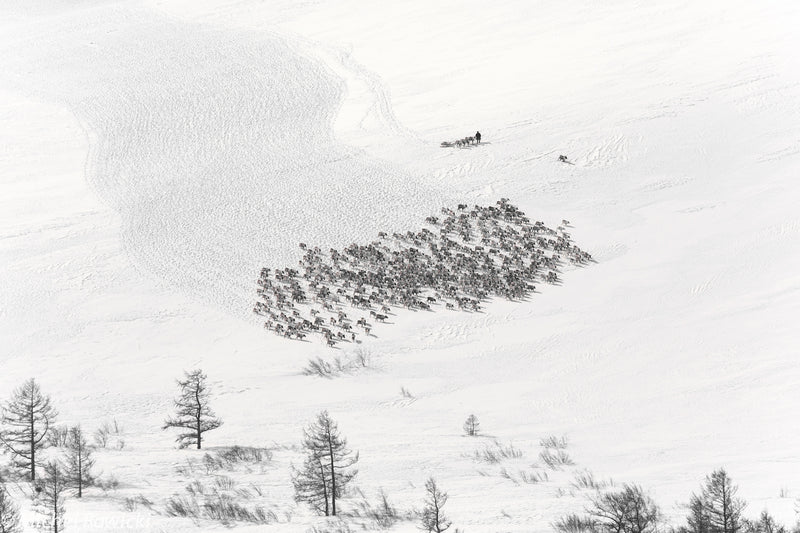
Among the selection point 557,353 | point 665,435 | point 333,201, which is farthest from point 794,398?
point 333,201

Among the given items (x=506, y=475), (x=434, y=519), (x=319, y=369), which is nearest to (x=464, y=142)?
(x=319, y=369)

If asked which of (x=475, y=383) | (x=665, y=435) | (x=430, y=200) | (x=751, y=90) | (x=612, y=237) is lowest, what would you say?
(x=665, y=435)

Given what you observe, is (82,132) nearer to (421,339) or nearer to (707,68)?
(421,339)

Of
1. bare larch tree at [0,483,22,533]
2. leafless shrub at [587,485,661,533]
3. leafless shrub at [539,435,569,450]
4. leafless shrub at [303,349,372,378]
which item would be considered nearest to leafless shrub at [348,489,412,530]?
leafless shrub at [587,485,661,533]

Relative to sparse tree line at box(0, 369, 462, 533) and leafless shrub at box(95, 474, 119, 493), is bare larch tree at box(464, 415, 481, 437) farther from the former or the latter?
leafless shrub at box(95, 474, 119, 493)

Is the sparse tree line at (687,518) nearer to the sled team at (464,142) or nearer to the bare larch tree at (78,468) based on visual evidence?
the bare larch tree at (78,468)

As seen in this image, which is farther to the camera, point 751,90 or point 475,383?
point 751,90
